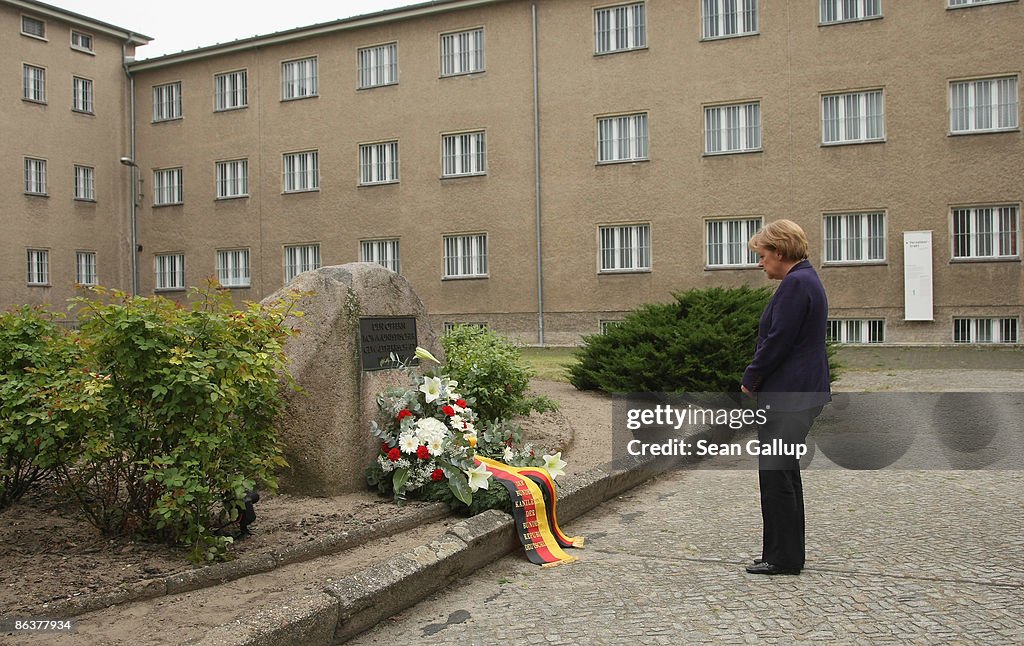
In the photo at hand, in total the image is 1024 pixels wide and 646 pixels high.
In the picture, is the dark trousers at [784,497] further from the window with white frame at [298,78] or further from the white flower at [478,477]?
the window with white frame at [298,78]

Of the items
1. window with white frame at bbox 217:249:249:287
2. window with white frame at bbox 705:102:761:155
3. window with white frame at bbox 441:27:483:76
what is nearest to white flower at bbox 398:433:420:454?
window with white frame at bbox 705:102:761:155

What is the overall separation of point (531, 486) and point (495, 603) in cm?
147

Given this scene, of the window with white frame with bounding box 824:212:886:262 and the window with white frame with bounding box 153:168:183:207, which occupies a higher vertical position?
the window with white frame with bounding box 153:168:183:207

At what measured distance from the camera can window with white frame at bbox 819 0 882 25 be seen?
2444 centimetres

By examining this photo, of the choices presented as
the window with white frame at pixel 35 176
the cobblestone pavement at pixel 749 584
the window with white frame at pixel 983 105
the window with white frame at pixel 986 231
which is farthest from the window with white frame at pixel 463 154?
the cobblestone pavement at pixel 749 584

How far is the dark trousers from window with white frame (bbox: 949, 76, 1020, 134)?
21606 mm

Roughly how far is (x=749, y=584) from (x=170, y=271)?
33.2 m

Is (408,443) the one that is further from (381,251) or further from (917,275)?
(381,251)

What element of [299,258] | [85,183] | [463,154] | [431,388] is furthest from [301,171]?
[431,388]

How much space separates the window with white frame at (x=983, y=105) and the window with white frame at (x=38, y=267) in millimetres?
29575

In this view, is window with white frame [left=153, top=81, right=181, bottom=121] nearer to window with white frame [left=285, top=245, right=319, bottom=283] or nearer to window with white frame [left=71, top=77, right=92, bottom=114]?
window with white frame [left=71, top=77, right=92, bottom=114]

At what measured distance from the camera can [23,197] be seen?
3177 cm

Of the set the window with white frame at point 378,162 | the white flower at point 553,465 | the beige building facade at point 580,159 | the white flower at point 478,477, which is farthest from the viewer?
the window with white frame at point 378,162

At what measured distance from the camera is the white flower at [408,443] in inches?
255
